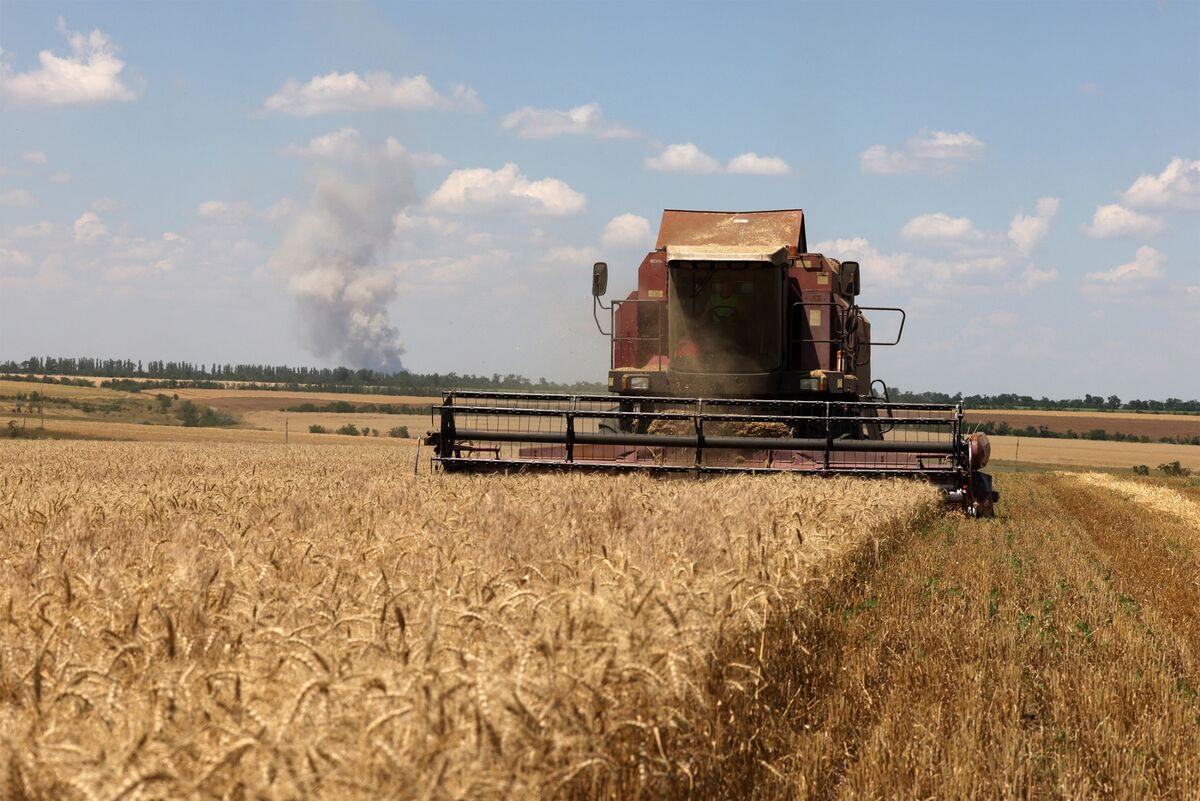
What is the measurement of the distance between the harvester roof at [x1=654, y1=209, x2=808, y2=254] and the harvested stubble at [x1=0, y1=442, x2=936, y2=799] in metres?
7.56

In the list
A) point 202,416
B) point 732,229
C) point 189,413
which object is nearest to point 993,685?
point 732,229

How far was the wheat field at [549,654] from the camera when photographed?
239 cm

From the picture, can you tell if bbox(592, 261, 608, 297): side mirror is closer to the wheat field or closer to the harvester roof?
the harvester roof

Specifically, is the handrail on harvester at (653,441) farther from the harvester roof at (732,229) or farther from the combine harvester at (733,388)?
the harvester roof at (732,229)

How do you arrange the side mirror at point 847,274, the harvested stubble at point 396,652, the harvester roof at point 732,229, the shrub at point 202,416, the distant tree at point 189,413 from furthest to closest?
the distant tree at point 189,413
the shrub at point 202,416
the harvester roof at point 732,229
the side mirror at point 847,274
the harvested stubble at point 396,652

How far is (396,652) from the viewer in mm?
2887

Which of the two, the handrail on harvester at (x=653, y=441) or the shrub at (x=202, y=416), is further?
the shrub at (x=202, y=416)

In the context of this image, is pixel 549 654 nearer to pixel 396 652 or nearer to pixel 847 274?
pixel 396 652

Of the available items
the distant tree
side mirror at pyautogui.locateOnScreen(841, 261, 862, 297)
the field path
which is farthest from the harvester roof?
the distant tree

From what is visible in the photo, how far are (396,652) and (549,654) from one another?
0.39 metres

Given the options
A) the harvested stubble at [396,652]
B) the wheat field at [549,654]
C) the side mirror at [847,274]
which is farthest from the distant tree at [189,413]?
the harvested stubble at [396,652]

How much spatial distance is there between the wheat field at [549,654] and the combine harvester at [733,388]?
2.91 meters

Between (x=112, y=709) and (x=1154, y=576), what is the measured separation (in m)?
9.64

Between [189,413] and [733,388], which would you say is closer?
[733,388]
